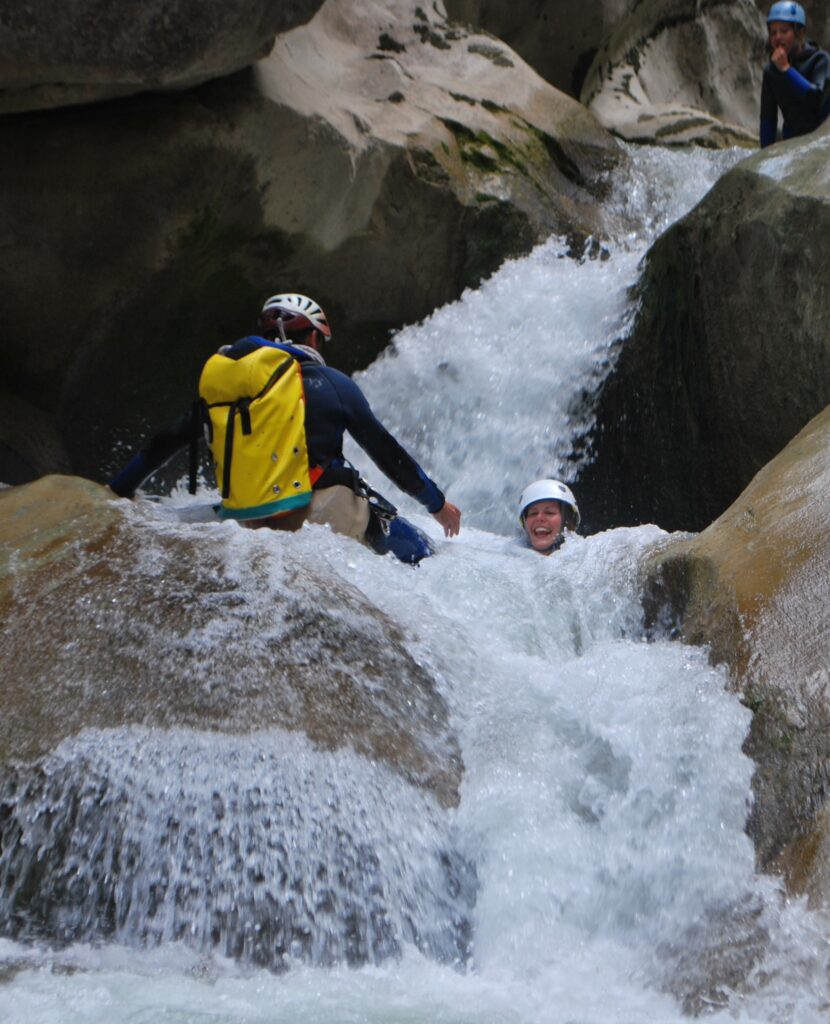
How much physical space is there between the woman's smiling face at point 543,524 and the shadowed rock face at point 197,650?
79.9 inches

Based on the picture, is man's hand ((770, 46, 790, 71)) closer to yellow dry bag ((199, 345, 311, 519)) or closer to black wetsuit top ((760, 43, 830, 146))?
black wetsuit top ((760, 43, 830, 146))

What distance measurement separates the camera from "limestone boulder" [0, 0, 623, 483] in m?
7.98

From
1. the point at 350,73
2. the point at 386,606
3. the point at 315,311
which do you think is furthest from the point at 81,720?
the point at 350,73

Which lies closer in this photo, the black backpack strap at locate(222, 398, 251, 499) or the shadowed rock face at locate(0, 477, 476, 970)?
the shadowed rock face at locate(0, 477, 476, 970)

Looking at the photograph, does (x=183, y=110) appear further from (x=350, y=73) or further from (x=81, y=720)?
(x=81, y=720)

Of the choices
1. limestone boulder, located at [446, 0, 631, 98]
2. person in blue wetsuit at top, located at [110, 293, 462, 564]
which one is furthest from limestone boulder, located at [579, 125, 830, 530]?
limestone boulder, located at [446, 0, 631, 98]

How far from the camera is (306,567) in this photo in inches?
179

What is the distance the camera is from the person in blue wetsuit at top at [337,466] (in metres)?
5.30

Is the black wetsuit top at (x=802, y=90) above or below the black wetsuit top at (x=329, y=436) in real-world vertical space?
above

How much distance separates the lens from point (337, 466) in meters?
5.41

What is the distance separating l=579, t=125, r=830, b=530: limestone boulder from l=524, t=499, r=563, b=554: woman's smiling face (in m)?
1.25

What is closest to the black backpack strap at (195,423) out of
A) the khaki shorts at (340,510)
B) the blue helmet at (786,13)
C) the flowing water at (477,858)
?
the khaki shorts at (340,510)

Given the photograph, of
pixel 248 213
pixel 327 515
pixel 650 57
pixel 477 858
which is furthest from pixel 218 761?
pixel 650 57

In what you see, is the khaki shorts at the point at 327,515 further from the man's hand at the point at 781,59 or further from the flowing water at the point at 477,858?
the man's hand at the point at 781,59
